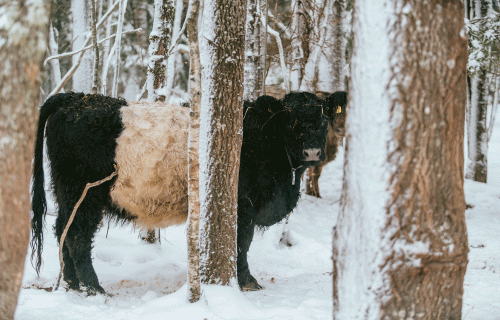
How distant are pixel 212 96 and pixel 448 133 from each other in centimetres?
192

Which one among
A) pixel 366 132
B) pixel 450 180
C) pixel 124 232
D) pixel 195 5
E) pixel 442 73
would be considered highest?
pixel 195 5

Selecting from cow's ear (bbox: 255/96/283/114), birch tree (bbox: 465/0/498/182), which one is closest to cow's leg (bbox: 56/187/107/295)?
cow's ear (bbox: 255/96/283/114)

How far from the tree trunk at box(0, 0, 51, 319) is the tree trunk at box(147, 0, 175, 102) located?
4.04 meters

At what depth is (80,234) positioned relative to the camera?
153 inches

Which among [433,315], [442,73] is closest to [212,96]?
[442,73]

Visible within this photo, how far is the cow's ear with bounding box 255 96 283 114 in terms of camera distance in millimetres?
4270

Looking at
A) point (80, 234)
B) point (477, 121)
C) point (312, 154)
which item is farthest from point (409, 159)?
point (477, 121)

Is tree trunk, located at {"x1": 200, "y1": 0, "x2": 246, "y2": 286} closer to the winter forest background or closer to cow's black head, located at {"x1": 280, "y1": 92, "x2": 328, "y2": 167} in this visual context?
the winter forest background

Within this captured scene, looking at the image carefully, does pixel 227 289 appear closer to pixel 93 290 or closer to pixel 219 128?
pixel 219 128

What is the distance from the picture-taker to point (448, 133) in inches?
70.8

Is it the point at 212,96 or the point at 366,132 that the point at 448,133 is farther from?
the point at 212,96

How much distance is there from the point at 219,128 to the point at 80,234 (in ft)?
6.51

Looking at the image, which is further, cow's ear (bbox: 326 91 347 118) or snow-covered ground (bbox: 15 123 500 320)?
cow's ear (bbox: 326 91 347 118)

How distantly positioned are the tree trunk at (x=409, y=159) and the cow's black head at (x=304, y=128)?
226 centimetres
